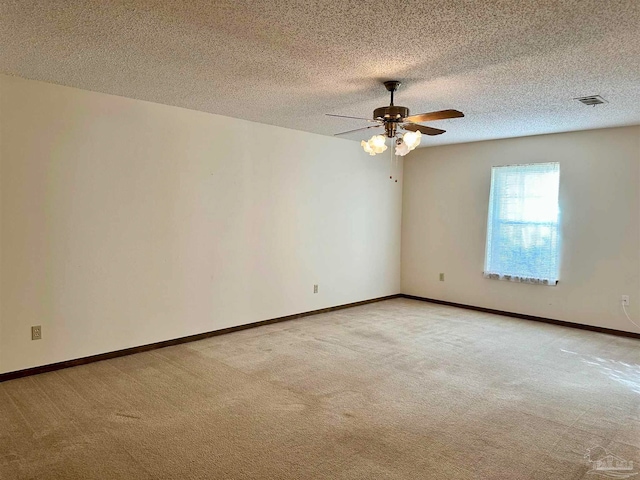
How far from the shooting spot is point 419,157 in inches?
276

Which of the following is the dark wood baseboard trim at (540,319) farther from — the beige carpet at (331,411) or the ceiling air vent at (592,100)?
the ceiling air vent at (592,100)

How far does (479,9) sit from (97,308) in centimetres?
375

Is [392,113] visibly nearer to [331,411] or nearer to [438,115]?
[438,115]

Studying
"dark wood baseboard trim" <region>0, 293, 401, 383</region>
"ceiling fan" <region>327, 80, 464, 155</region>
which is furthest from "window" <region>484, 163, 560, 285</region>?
"ceiling fan" <region>327, 80, 464, 155</region>

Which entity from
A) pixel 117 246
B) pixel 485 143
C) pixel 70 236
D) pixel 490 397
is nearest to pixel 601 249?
pixel 485 143

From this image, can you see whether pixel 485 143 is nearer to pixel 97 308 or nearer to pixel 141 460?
pixel 97 308

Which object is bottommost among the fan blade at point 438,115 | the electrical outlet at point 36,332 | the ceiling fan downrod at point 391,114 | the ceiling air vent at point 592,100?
the electrical outlet at point 36,332

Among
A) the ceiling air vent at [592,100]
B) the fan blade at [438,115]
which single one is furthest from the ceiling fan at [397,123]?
the ceiling air vent at [592,100]

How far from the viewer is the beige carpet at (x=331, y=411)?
94.2 inches

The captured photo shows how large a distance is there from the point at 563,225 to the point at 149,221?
4.80 m

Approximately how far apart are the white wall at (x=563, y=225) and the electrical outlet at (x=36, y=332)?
5.13 meters

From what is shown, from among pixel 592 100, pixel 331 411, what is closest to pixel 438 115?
pixel 592 100

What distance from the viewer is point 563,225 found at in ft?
18.0

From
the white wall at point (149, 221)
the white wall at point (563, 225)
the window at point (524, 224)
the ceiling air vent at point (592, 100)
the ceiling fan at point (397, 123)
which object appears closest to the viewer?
the ceiling fan at point (397, 123)
